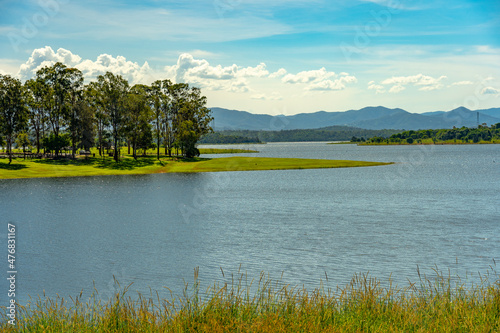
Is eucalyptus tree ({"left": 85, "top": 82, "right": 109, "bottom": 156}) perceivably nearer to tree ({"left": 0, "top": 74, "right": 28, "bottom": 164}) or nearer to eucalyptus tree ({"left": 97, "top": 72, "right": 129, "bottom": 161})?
eucalyptus tree ({"left": 97, "top": 72, "right": 129, "bottom": 161})

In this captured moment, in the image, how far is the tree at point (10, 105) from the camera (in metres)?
108

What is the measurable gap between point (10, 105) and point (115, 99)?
2479 centimetres

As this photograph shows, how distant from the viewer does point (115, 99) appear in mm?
122250

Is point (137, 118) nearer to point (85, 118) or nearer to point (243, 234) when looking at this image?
point (85, 118)

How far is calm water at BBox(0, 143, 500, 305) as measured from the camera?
2625 centimetres

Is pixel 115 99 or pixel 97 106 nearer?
pixel 115 99

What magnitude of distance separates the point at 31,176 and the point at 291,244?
81069mm

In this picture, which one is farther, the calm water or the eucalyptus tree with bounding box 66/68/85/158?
the eucalyptus tree with bounding box 66/68/85/158

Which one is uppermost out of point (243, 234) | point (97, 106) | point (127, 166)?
point (97, 106)

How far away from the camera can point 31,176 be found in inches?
3863

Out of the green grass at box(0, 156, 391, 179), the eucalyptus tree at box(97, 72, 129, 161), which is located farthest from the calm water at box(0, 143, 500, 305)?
the eucalyptus tree at box(97, 72, 129, 161)

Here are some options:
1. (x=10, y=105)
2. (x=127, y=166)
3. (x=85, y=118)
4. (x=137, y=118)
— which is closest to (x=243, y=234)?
(x=127, y=166)

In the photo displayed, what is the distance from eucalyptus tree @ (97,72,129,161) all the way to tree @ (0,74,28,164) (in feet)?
66.5

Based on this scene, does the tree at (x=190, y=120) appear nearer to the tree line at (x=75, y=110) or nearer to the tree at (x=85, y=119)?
the tree line at (x=75, y=110)
